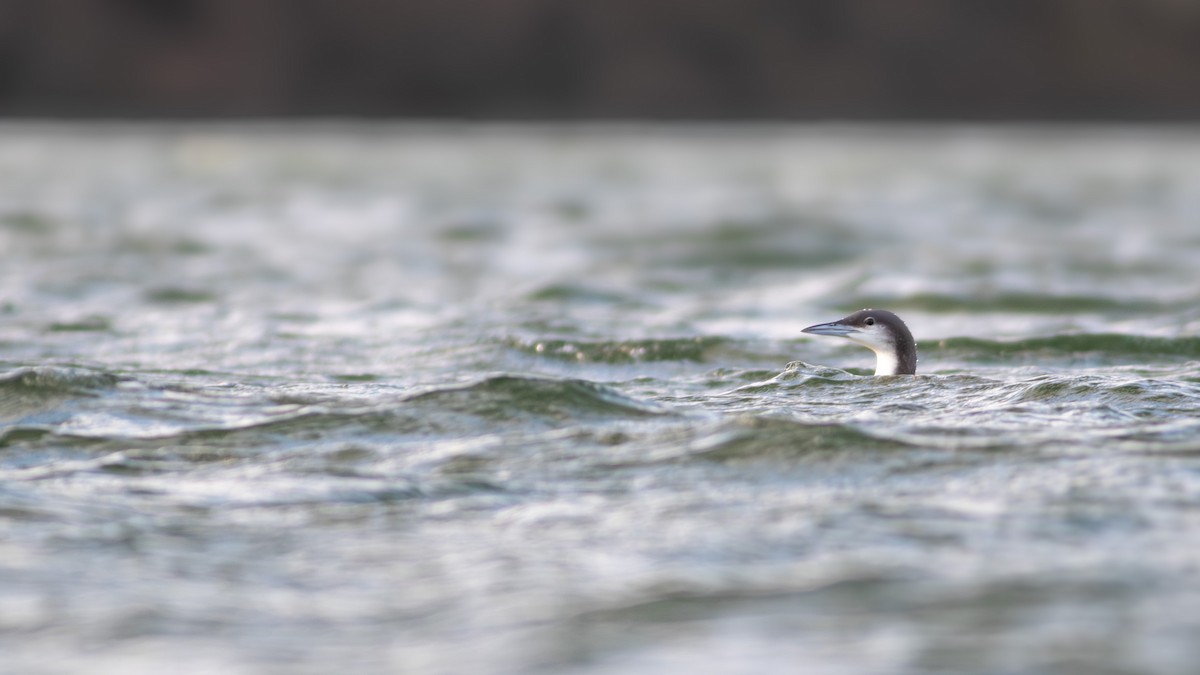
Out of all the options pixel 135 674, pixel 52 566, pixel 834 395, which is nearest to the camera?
pixel 135 674

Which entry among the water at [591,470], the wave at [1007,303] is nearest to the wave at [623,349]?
the water at [591,470]

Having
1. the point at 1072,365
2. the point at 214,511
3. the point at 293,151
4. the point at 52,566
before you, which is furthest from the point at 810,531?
the point at 293,151

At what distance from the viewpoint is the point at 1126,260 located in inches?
886

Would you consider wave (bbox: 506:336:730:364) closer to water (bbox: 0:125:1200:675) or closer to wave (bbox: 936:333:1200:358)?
water (bbox: 0:125:1200:675)

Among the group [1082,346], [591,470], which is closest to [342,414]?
[591,470]

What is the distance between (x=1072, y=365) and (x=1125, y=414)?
3.59 m

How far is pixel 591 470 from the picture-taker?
9.02 m

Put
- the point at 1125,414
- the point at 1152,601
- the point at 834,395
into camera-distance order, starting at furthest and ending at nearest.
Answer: the point at 834,395, the point at 1125,414, the point at 1152,601

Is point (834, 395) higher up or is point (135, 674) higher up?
point (834, 395)

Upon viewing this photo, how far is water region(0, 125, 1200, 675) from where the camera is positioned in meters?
6.58

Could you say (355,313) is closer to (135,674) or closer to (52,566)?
(52,566)

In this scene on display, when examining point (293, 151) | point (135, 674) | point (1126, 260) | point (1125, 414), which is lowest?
point (135, 674)

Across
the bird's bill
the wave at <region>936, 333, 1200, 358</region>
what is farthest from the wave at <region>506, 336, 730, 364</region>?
the wave at <region>936, 333, 1200, 358</region>

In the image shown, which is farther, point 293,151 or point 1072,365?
point 293,151
